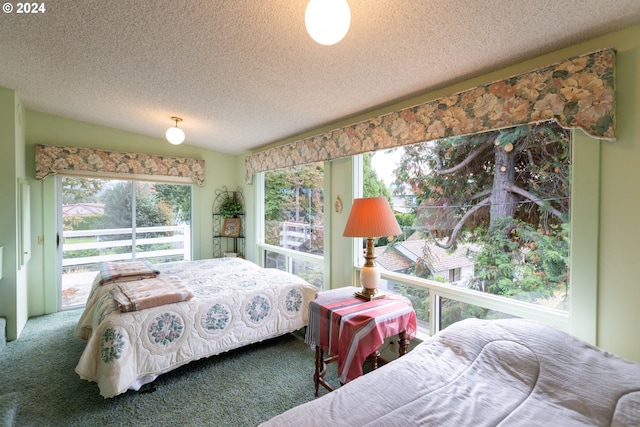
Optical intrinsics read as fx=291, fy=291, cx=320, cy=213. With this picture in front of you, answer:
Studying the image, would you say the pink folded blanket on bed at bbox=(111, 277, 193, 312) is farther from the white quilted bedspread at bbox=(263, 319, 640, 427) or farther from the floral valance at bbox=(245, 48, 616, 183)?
the floral valance at bbox=(245, 48, 616, 183)

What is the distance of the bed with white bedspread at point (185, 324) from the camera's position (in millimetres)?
1984

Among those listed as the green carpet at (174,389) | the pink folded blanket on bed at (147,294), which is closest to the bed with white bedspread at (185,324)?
the pink folded blanket on bed at (147,294)

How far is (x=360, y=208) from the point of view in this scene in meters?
2.12

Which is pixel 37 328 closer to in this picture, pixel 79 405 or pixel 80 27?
pixel 79 405

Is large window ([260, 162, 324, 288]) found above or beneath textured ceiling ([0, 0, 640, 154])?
beneath

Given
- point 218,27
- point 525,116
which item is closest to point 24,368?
point 218,27

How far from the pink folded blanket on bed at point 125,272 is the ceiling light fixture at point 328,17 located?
111 inches

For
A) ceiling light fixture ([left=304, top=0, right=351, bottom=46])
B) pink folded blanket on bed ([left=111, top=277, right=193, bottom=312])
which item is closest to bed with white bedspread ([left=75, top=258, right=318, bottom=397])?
pink folded blanket on bed ([left=111, top=277, right=193, bottom=312])

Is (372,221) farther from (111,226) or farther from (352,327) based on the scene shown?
(111,226)

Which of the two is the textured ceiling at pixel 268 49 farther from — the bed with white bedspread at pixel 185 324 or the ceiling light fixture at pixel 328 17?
the bed with white bedspread at pixel 185 324

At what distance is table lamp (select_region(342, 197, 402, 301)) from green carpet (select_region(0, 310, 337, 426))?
857 mm

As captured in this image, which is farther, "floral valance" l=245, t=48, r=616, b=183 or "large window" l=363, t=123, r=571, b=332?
"large window" l=363, t=123, r=571, b=332

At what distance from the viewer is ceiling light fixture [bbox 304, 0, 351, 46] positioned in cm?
115

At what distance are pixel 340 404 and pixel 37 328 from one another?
400 centimetres
